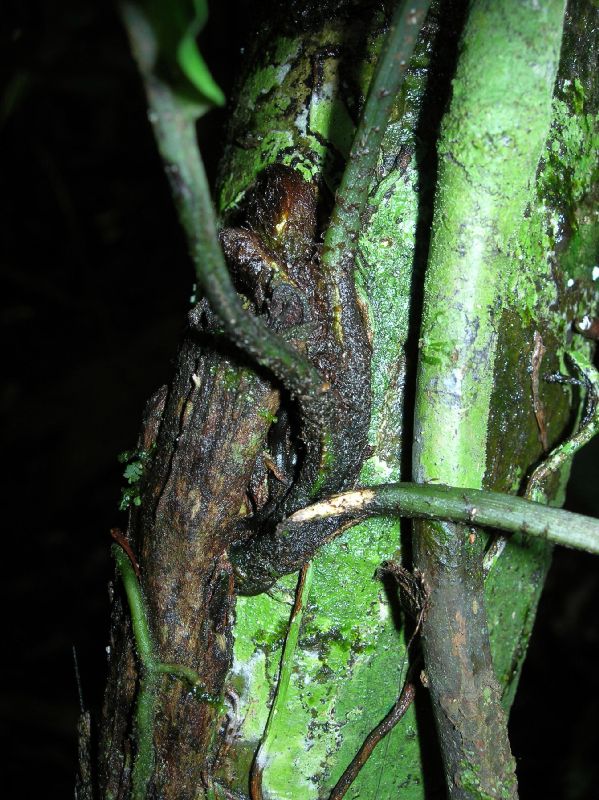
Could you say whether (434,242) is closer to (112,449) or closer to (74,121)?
(112,449)

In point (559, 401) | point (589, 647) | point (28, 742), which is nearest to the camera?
point (559, 401)

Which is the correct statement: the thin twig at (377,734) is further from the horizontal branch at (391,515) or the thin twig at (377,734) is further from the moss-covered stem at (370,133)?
the moss-covered stem at (370,133)

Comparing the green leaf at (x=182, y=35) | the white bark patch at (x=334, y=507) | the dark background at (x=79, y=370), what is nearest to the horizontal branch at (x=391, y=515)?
the white bark patch at (x=334, y=507)

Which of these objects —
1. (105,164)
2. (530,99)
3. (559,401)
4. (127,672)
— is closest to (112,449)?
(105,164)

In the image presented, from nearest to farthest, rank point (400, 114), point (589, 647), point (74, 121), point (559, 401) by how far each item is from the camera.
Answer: point (400, 114)
point (559, 401)
point (589, 647)
point (74, 121)

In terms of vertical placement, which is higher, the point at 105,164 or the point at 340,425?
the point at 105,164

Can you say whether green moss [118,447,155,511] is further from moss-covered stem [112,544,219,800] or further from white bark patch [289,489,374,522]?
white bark patch [289,489,374,522]
